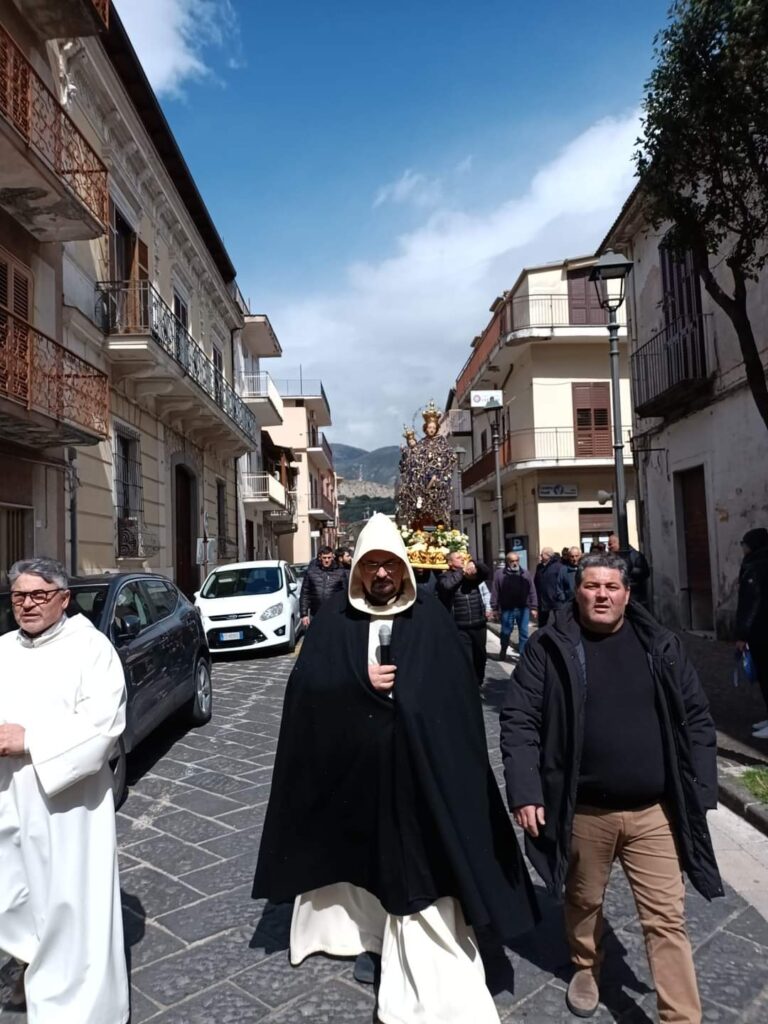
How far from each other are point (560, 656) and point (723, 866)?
226 centimetres

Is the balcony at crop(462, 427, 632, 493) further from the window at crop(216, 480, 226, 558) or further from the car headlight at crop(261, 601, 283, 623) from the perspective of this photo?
the car headlight at crop(261, 601, 283, 623)

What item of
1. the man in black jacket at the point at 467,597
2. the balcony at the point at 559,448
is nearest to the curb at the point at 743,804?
the man in black jacket at the point at 467,597

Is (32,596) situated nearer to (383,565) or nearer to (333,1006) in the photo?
(383,565)

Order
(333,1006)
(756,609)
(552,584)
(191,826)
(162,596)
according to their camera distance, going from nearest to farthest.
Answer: (333,1006), (191,826), (756,609), (162,596), (552,584)

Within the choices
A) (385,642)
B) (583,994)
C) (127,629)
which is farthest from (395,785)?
(127,629)

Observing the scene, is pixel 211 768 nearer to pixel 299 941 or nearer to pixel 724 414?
pixel 299 941

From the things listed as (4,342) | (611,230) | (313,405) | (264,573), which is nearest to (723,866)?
(4,342)

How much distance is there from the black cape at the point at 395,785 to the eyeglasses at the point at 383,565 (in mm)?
179

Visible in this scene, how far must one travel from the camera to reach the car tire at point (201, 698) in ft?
25.3

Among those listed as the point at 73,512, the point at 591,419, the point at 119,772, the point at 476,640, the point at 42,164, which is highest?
the point at 42,164

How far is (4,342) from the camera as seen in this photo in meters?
8.77

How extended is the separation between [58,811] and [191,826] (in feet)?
8.05

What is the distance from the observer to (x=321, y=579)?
1091cm

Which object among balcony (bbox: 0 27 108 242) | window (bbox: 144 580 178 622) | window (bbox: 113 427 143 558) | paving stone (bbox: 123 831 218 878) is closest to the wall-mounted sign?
window (bbox: 113 427 143 558)
